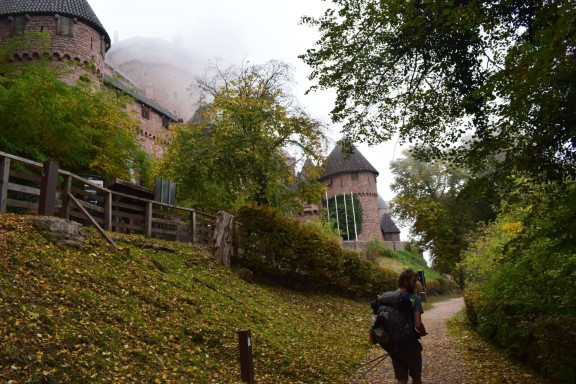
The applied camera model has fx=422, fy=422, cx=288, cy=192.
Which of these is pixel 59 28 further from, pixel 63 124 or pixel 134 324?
pixel 134 324

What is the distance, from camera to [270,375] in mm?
6773

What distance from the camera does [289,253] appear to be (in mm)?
15570

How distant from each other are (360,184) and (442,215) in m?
14.3

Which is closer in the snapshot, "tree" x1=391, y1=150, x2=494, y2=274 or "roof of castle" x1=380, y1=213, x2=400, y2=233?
"tree" x1=391, y1=150, x2=494, y2=274

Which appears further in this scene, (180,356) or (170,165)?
(170,165)

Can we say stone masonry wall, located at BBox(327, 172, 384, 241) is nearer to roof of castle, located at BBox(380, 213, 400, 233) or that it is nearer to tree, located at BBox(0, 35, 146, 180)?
roof of castle, located at BBox(380, 213, 400, 233)

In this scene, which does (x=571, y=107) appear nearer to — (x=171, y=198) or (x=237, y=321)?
(x=237, y=321)

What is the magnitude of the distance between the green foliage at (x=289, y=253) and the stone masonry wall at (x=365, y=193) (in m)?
28.3

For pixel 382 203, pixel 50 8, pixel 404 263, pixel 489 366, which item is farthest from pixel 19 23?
pixel 382 203

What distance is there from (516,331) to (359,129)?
576cm

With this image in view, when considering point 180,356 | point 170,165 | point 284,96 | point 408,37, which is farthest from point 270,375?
point 284,96

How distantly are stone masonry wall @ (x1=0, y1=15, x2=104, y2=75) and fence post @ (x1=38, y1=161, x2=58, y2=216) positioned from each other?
19.6 metres

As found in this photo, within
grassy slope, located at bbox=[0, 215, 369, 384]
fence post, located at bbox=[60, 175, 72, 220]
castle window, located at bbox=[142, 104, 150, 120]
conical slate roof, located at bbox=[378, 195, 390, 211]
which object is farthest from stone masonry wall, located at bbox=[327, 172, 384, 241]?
fence post, located at bbox=[60, 175, 72, 220]

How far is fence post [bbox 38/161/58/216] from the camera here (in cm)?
952
